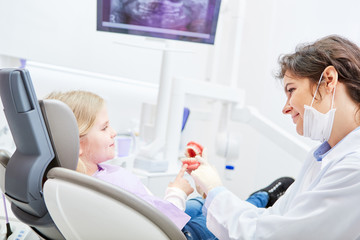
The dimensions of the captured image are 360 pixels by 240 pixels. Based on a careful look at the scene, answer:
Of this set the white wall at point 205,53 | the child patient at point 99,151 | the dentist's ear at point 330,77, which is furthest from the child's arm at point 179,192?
the white wall at point 205,53

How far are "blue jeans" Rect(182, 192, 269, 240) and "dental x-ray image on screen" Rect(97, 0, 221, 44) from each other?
0.86 m

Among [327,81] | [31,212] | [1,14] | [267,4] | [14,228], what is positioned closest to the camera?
[31,212]

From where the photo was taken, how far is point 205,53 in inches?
137

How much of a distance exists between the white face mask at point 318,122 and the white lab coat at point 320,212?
64 millimetres

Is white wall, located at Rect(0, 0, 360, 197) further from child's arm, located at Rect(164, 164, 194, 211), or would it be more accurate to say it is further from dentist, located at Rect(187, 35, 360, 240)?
dentist, located at Rect(187, 35, 360, 240)

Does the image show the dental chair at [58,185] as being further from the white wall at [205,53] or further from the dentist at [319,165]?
the white wall at [205,53]

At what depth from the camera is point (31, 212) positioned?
3.71ft

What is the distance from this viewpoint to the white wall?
238cm

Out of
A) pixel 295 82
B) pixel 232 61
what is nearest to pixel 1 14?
pixel 232 61

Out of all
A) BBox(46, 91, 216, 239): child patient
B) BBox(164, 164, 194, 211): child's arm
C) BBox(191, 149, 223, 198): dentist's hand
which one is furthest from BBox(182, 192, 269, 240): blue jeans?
BBox(191, 149, 223, 198): dentist's hand

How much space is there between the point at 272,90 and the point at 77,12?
1.64 m

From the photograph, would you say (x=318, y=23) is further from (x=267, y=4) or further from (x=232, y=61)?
(x=232, y=61)

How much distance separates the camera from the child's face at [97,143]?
1.54 m

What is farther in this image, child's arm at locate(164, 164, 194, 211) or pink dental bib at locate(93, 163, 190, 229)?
child's arm at locate(164, 164, 194, 211)
